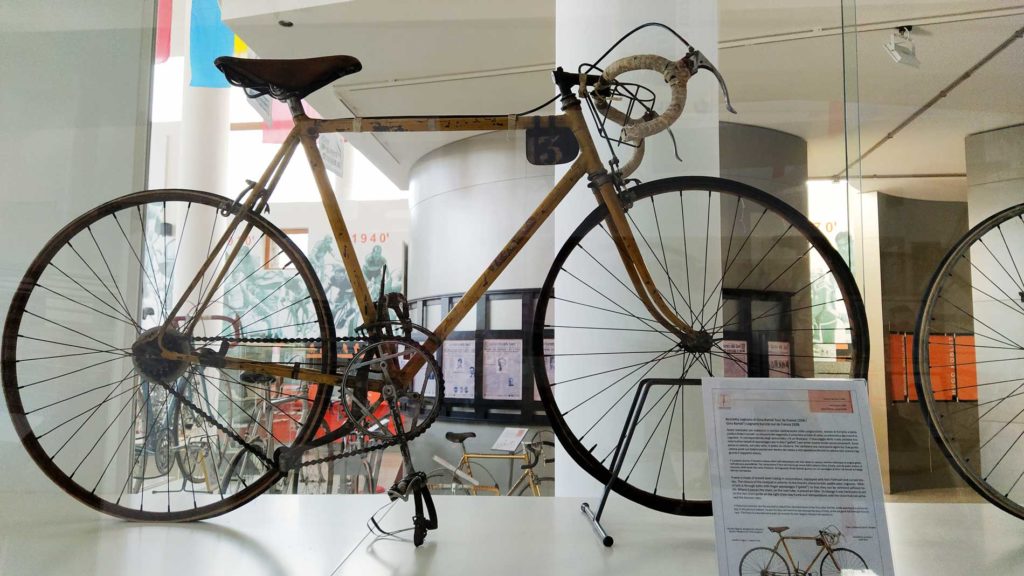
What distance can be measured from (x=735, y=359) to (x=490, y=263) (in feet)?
2.23

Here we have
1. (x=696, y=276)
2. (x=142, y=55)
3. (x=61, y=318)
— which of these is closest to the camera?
(x=61, y=318)

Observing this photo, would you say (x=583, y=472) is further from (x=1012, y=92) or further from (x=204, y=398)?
(x=1012, y=92)

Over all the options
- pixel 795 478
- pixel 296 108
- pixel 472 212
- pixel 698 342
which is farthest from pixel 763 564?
pixel 296 108

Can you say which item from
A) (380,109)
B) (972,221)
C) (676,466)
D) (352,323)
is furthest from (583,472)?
(972,221)

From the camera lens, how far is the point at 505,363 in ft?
5.78

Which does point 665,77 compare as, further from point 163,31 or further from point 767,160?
point 163,31

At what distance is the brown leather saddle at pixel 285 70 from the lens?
1.39 meters

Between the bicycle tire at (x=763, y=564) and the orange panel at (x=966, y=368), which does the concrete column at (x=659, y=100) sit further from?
the orange panel at (x=966, y=368)

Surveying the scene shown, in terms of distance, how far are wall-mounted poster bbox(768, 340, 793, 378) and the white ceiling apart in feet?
1.74

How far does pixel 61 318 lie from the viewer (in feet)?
4.25

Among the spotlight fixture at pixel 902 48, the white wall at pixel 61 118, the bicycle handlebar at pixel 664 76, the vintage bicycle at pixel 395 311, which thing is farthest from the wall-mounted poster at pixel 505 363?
the spotlight fixture at pixel 902 48

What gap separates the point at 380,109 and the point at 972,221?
5.67 ft

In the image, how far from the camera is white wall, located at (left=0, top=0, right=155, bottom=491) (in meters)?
1.09

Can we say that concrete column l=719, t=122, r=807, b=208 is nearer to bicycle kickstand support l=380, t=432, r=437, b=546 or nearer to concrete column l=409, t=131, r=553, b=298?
concrete column l=409, t=131, r=553, b=298
